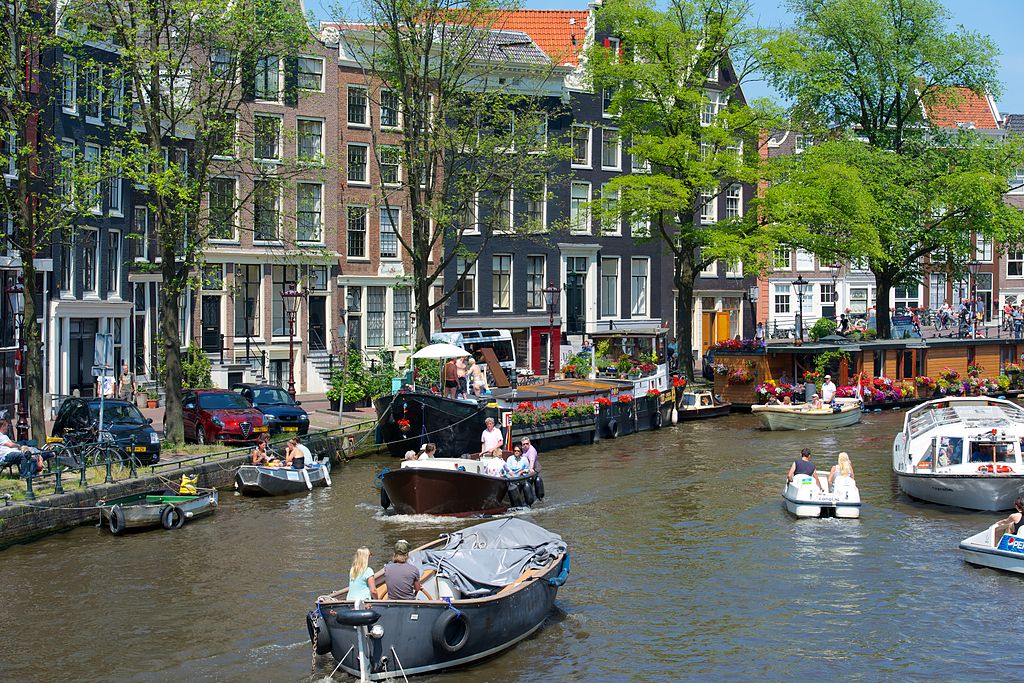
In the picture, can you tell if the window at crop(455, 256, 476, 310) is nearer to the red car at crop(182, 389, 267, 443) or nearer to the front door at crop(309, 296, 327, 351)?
the front door at crop(309, 296, 327, 351)

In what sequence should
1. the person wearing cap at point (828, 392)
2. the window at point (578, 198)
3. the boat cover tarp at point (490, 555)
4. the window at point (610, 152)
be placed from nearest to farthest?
the boat cover tarp at point (490, 555) → the person wearing cap at point (828, 392) → the window at point (578, 198) → the window at point (610, 152)

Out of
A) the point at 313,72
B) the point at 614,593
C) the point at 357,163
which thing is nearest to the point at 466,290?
the point at 357,163

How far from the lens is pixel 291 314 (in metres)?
49.6

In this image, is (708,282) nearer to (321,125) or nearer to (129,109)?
(321,125)

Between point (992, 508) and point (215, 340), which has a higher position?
point (215, 340)

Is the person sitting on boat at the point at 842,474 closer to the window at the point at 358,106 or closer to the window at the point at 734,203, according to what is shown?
the window at the point at 358,106

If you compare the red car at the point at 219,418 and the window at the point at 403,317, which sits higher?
the window at the point at 403,317

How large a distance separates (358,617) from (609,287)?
161 feet

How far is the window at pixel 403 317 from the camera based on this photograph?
58.0 m

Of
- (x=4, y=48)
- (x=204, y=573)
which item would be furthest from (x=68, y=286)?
(x=204, y=573)

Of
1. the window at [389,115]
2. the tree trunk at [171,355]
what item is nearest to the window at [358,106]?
the window at [389,115]

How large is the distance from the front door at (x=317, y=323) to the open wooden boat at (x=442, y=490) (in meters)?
24.9

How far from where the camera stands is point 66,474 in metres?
31.8

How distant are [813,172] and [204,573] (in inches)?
1484
